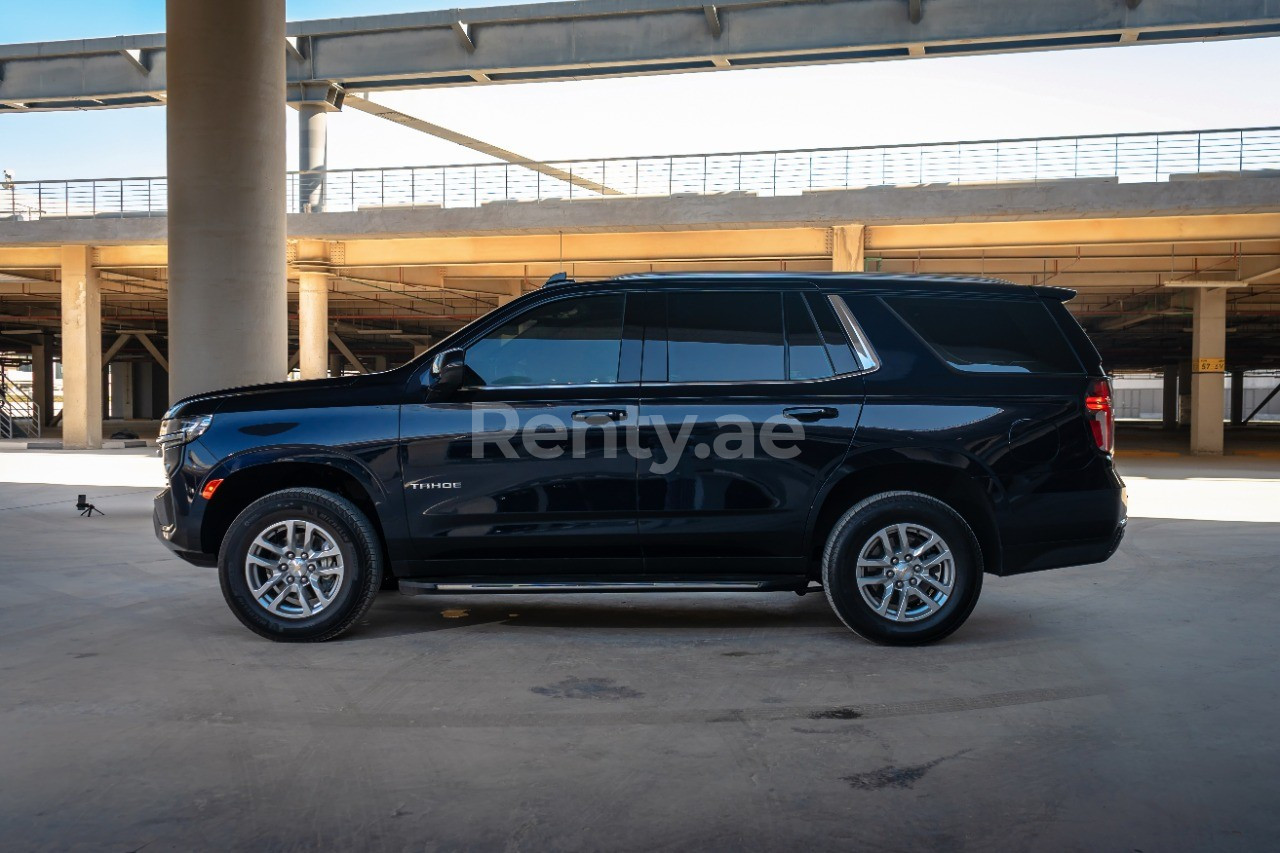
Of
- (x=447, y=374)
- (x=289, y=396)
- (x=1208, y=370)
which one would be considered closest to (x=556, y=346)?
(x=447, y=374)

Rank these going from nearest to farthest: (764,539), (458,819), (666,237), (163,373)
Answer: (458,819) < (764,539) < (666,237) < (163,373)

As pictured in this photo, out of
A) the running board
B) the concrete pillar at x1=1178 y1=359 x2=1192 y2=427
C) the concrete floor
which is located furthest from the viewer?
the concrete pillar at x1=1178 y1=359 x2=1192 y2=427

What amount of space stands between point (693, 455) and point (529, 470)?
2.83 ft

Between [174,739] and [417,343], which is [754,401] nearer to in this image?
[174,739]

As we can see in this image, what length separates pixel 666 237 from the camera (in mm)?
28844

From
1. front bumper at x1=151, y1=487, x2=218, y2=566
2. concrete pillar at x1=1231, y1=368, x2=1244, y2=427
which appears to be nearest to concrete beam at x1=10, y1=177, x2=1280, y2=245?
front bumper at x1=151, y1=487, x2=218, y2=566

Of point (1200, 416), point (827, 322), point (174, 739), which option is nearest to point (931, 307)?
point (827, 322)

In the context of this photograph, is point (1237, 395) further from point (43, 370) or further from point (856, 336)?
point (856, 336)

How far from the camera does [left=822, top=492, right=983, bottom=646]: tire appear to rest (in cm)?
606

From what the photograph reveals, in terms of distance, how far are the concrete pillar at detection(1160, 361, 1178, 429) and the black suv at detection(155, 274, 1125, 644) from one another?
64.3 metres

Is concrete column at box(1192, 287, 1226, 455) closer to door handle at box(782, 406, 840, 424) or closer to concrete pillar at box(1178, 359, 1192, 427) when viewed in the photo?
door handle at box(782, 406, 840, 424)

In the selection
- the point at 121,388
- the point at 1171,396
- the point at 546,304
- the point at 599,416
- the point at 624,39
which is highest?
the point at 624,39

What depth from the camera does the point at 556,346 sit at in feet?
20.7

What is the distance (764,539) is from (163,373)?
71588 millimetres
